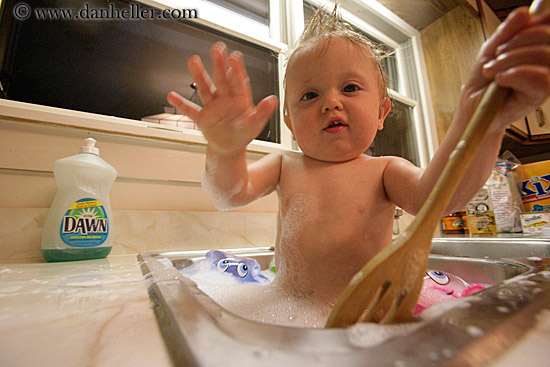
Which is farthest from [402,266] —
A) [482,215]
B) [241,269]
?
[482,215]

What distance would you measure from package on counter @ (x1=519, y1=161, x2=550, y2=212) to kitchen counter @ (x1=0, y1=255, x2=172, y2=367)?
5.75ft

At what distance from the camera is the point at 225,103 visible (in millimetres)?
421

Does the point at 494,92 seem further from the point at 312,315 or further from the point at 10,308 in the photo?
the point at 10,308

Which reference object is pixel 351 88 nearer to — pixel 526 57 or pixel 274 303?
pixel 526 57

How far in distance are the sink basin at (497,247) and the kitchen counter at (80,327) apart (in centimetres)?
109

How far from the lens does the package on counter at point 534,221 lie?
121 centimetres

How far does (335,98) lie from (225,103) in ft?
0.86

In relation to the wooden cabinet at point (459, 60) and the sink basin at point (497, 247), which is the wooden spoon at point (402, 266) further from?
the wooden cabinet at point (459, 60)

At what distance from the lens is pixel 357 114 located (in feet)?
1.92

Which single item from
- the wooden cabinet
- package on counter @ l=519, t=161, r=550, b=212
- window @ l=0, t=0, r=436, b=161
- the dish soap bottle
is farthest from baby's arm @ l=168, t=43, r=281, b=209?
the wooden cabinet

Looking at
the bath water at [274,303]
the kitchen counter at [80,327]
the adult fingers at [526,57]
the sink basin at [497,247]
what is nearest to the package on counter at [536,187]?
the sink basin at [497,247]

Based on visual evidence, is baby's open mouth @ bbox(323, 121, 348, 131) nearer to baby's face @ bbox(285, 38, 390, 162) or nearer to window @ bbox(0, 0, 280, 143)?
baby's face @ bbox(285, 38, 390, 162)

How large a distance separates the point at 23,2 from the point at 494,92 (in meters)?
1.55

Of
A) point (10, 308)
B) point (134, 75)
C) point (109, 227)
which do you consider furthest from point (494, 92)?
point (134, 75)
